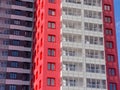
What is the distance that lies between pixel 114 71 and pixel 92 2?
53.3 feet

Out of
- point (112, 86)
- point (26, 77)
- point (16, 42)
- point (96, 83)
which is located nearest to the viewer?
point (96, 83)

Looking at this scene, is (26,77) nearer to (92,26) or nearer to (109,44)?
(92,26)

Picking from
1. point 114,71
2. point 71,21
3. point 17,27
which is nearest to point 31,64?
point 17,27

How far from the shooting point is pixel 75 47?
55.0m

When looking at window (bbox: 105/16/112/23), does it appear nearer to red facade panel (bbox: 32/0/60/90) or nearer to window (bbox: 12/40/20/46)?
red facade panel (bbox: 32/0/60/90)

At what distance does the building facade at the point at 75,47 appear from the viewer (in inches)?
2066

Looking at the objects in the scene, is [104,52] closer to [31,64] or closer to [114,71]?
[114,71]

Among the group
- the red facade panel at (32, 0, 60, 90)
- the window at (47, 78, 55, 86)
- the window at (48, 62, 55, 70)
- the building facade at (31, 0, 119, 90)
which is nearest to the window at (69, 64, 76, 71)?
the building facade at (31, 0, 119, 90)

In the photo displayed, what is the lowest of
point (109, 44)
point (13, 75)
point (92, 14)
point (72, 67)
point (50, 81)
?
point (50, 81)

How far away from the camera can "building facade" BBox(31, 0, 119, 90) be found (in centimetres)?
5247

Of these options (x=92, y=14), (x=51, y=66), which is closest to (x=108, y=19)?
(x=92, y=14)

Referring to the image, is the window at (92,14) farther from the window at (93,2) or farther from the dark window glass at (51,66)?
the dark window glass at (51,66)

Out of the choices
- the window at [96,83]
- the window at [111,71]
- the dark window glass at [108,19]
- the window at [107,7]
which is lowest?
the window at [96,83]

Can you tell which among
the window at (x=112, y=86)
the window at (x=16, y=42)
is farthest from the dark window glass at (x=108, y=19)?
the window at (x=16, y=42)
